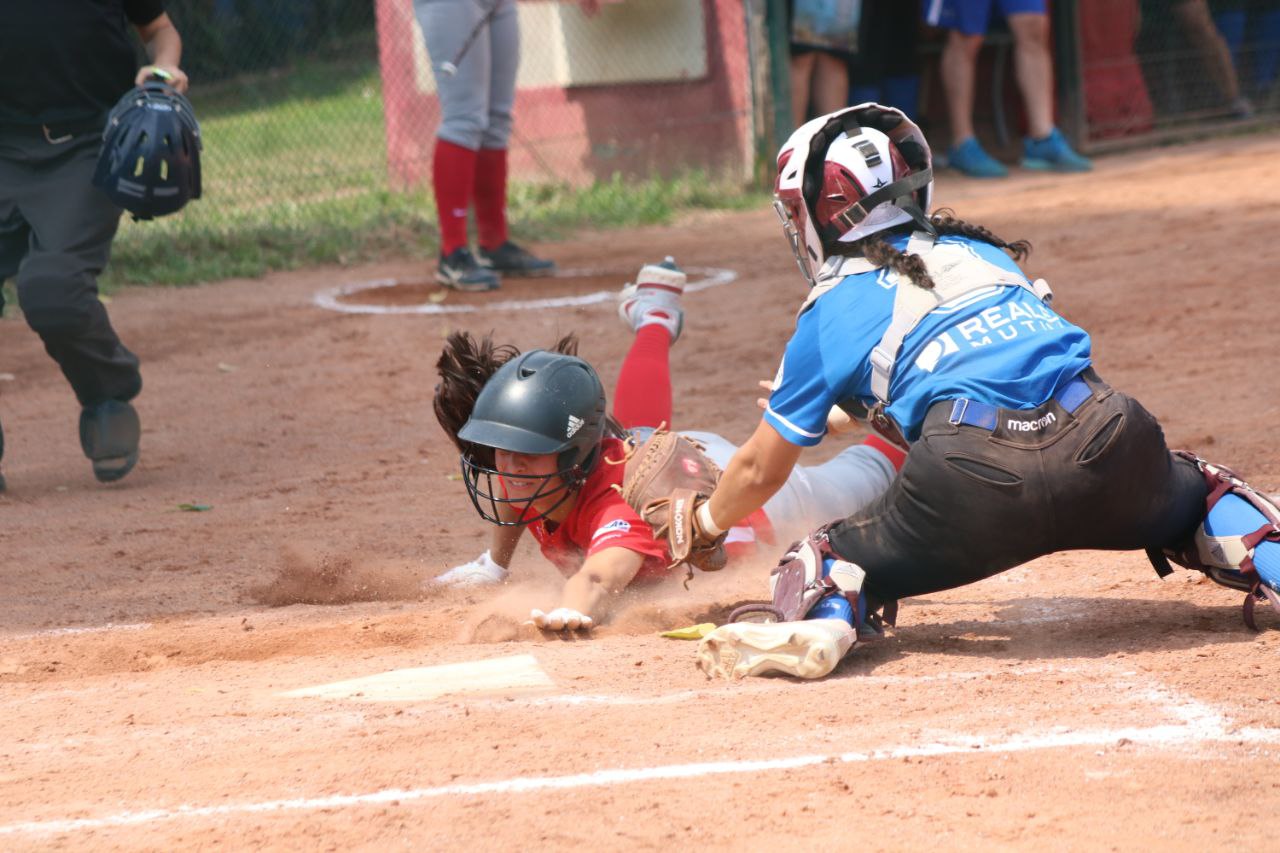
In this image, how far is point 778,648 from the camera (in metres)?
3.51

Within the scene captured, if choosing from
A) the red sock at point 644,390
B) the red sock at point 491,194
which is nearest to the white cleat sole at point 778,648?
the red sock at point 644,390

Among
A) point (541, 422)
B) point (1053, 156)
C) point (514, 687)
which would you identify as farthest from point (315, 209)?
point (514, 687)

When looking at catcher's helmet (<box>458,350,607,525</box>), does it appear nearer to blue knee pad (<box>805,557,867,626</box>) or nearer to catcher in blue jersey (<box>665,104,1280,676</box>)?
catcher in blue jersey (<box>665,104,1280,676</box>)

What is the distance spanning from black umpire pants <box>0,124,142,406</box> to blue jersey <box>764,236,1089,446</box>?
3180 millimetres

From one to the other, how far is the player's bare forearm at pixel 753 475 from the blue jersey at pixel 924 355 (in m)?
0.04

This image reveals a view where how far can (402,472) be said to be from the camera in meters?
6.17

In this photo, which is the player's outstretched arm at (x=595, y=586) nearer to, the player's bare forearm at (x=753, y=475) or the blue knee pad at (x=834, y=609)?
the player's bare forearm at (x=753, y=475)

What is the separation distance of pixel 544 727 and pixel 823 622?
27.3 inches

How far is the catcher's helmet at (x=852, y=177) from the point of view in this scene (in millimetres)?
3604

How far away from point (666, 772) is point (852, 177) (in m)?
1.45

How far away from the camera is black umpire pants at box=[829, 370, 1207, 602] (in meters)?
3.36

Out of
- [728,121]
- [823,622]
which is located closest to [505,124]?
[728,121]

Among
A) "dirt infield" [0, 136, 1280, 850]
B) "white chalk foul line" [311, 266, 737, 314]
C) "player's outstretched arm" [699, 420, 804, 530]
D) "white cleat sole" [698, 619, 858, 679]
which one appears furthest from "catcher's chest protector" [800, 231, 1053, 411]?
"white chalk foul line" [311, 266, 737, 314]

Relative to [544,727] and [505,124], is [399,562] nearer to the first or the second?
[544,727]
